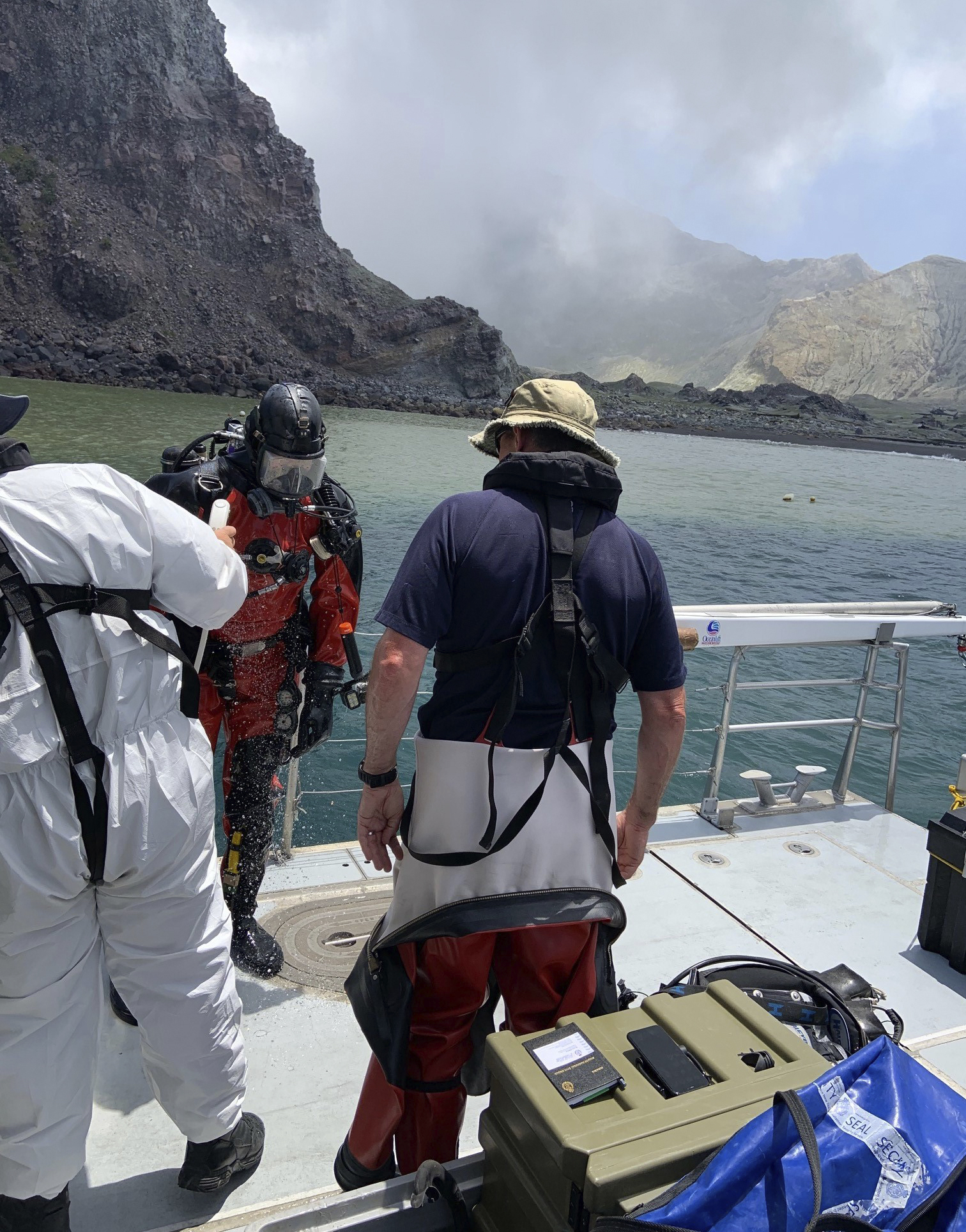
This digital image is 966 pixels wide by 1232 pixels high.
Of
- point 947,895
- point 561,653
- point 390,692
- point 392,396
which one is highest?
point 392,396

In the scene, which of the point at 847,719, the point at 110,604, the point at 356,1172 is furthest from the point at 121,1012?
the point at 847,719

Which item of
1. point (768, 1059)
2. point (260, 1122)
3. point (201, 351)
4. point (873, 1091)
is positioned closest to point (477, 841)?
→ point (768, 1059)

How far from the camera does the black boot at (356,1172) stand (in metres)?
1.80

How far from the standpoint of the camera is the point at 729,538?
22.6 meters

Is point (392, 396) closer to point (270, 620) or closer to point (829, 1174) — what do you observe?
point (270, 620)

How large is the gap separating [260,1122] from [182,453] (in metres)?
2.17

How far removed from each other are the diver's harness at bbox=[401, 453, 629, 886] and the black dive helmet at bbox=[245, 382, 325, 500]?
1.15 meters

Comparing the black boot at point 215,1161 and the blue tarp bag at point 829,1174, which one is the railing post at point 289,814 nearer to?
the black boot at point 215,1161

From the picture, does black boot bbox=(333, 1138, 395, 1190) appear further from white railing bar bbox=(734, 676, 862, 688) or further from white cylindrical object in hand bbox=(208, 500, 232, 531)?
white railing bar bbox=(734, 676, 862, 688)

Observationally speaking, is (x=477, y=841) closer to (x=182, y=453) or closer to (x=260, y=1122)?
(x=260, y=1122)

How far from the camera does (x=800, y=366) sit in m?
144

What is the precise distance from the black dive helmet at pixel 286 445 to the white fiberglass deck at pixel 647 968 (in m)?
1.53

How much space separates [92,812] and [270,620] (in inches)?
54.2

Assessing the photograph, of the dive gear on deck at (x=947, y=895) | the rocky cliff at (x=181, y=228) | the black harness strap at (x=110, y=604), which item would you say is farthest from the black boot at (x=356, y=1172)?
the rocky cliff at (x=181, y=228)
